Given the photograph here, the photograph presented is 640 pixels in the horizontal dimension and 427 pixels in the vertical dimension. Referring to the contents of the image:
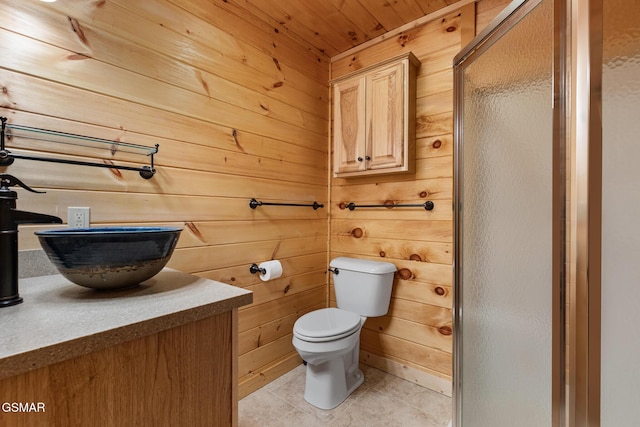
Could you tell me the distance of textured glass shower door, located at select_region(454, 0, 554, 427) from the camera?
851 mm

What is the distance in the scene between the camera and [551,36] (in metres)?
0.82

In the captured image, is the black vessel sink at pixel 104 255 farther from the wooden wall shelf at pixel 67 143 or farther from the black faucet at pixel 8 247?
the wooden wall shelf at pixel 67 143

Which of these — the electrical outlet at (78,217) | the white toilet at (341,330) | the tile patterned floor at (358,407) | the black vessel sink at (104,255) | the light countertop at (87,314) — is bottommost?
the tile patterned floor at (358,407)

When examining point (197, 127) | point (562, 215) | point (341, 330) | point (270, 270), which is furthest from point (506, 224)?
point (197, 127)

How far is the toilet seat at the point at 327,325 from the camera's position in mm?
1483

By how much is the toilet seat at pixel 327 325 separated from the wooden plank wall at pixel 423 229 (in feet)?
1.35

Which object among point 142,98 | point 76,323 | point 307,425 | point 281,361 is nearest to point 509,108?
point 76,323

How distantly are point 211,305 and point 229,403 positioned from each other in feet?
0.96

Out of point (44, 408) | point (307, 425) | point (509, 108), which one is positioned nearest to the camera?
point (44, 408)

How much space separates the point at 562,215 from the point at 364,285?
1.20 m

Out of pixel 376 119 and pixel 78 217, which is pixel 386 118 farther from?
pixel 78 217

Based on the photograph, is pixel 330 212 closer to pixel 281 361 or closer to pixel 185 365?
pixel 281 361

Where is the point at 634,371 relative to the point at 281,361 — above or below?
above

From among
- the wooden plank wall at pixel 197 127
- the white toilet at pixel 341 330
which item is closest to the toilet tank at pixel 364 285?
the white toilet at pixel 341 330
